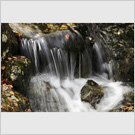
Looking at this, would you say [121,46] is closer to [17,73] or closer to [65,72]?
[65,72]

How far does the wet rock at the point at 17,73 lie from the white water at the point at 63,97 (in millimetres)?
587

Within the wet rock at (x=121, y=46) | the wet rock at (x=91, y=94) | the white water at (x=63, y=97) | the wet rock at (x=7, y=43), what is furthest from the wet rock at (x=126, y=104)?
the wet rock at (x=7, y=43)

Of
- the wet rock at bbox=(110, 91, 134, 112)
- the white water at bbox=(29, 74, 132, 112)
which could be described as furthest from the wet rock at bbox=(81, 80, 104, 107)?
the wet rock at bbox=(110, 91, 134, 112)

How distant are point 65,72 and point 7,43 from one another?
254cm

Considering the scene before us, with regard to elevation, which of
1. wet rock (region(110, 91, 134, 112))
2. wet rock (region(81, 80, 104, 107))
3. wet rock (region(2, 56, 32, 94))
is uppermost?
wet rock (region(2, 56, 32, 94))

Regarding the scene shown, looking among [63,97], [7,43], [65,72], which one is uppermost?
[7,43]

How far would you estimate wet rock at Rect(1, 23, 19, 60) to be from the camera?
17.0ft

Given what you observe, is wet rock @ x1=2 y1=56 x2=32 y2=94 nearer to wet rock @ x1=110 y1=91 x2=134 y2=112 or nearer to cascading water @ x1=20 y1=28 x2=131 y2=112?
cascading water @ x1=20 y1=28 x2=131 y2=112

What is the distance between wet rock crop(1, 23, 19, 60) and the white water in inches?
45.4

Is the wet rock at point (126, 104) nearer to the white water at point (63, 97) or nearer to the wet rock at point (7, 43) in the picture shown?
the white water at point (63, 97)

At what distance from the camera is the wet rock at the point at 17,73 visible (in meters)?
4.74

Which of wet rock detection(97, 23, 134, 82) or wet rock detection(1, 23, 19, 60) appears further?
wet rock detection(97, 23, 134, 82)

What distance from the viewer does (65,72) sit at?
7039mm

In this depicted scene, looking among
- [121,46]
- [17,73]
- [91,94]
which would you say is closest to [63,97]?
[91,94]
